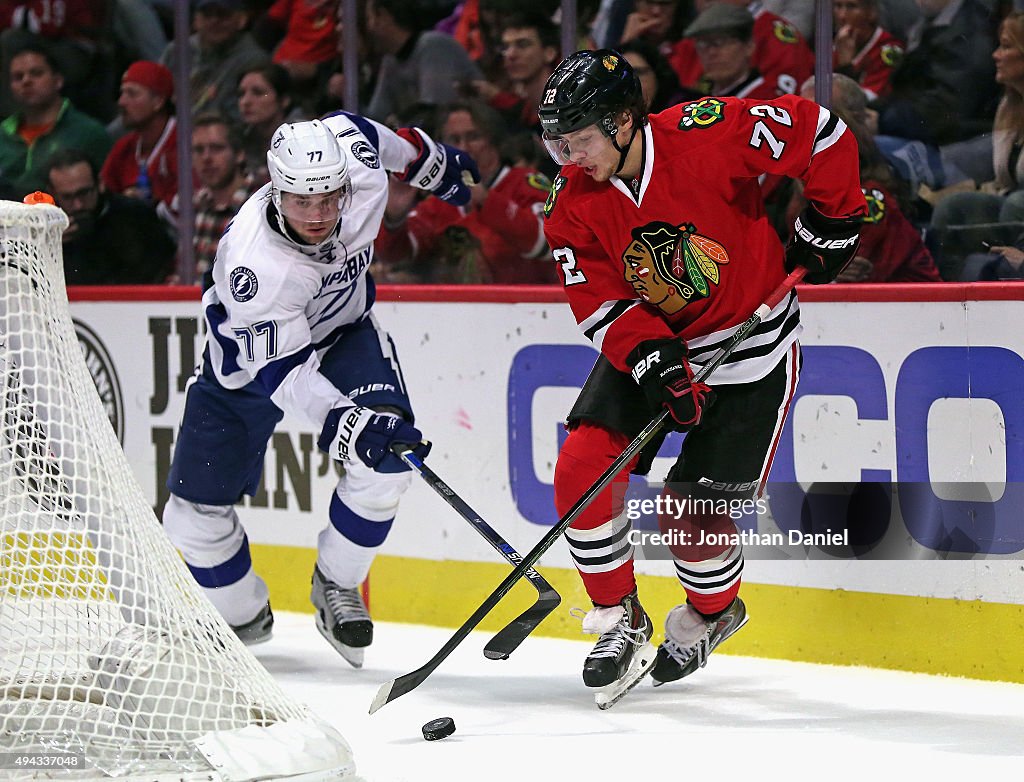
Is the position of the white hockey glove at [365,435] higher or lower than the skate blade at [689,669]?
higher

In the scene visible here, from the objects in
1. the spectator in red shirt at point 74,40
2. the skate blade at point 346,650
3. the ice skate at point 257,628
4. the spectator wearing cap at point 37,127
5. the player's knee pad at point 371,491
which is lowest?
the ice skate at point 257,628

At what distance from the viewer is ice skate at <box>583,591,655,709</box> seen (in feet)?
10.6

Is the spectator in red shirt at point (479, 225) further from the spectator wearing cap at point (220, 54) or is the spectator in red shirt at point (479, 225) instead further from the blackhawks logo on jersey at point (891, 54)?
the blackhawks logo on jersey at point (891, 54)

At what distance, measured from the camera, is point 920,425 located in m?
3.56

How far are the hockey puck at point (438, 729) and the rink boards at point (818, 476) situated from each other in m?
0.99

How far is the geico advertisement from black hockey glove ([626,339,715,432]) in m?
0.66

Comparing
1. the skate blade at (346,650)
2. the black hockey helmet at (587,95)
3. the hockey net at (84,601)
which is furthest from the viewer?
the skate blade at (346,650)

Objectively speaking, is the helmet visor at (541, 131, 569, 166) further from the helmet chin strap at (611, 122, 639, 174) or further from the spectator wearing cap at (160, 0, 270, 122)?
the spectator wearing cap at (160, 0, 270, 122)

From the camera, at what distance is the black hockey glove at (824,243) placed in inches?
129

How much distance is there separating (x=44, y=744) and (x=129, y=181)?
2730 mm

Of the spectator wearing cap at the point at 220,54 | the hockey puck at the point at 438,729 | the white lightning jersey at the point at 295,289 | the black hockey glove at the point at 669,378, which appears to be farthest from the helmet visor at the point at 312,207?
the spectator wearing cap at the point at 220,54

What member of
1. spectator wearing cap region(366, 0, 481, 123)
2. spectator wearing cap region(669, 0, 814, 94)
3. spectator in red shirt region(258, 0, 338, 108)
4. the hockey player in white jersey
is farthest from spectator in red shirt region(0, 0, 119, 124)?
spectator wearing cap region(669, 0, 814, 94)

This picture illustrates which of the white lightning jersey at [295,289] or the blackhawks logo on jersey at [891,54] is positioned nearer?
the white lightning jersey at [295,289]

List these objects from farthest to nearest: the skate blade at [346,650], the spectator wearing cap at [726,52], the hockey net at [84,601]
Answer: the spectator wearing cap at [726,52] < the skate blade at [346,650] < the hockey net at [84,601]
